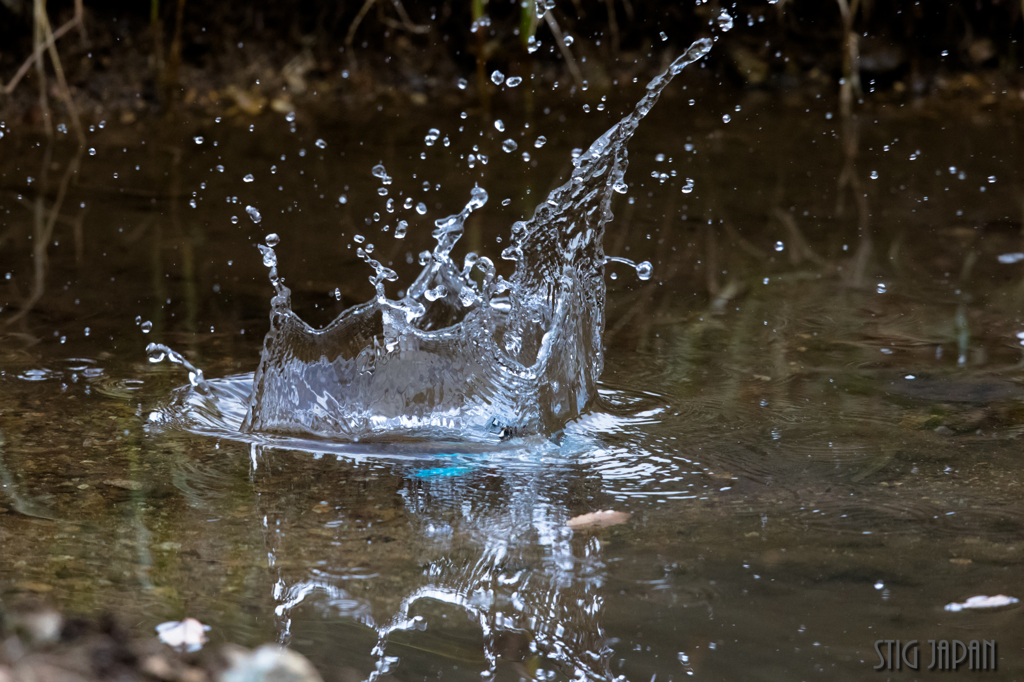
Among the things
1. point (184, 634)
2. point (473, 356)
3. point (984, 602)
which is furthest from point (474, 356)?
point (984, 602)

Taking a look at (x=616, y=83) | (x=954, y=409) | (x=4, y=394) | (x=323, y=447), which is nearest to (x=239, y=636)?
(x=323, y=447)

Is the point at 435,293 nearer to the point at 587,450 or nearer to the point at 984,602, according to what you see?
the point at 587,450

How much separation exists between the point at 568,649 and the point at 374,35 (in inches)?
241

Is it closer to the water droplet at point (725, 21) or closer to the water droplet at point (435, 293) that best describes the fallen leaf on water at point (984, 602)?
the water droplet at point (435, 293)

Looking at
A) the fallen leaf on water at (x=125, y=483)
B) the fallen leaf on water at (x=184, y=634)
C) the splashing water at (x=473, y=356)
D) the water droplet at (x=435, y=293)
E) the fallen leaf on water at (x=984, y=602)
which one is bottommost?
the fallen leaf on water at (x=184, y=634)

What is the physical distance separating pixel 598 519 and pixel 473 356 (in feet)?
2.42

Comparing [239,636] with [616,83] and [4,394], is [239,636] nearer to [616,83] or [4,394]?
[4,394]

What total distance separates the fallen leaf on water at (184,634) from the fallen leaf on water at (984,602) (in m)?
1.12

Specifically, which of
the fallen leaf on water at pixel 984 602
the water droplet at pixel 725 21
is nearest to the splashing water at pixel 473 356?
the fallen leaf on water at pixel 984 602

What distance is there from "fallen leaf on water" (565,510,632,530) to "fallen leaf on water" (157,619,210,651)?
0.69 m

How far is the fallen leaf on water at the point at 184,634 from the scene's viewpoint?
1.59 metres

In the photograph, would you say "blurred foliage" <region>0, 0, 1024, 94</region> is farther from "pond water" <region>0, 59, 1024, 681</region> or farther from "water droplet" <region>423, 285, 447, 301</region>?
"water droplet" <region>423, 285, 447, 301</region>

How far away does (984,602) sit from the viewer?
1.69 metres

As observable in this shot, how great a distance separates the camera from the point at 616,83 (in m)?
6.97
